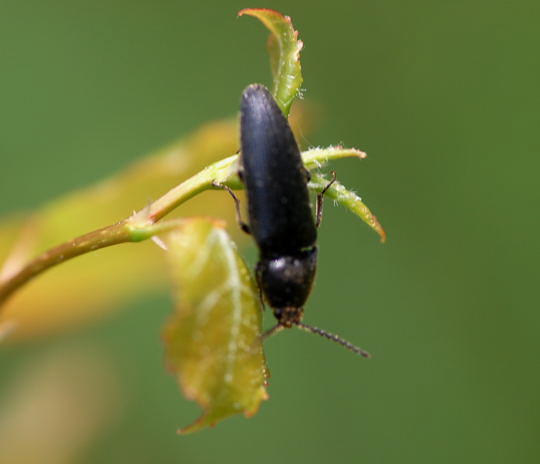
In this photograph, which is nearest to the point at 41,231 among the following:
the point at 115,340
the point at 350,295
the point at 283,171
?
the point at 283,171

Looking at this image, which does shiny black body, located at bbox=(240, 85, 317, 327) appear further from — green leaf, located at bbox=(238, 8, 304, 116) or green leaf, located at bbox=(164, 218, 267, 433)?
green leaf, located at bbox=(164, 218, 267, 433)

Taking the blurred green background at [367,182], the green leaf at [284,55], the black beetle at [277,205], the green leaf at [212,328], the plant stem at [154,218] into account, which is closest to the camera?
the green leaf at [212,328]

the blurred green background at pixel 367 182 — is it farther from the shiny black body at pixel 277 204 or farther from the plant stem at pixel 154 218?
the plant stem at pixel 154 218

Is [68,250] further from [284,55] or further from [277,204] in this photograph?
[284,55]

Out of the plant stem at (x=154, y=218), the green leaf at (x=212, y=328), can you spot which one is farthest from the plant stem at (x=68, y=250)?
the green leaf at (x=212, y=328)

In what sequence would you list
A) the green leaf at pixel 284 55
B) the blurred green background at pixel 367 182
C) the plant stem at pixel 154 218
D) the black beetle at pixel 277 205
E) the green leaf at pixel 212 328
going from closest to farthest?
the green leaf at pixel 212 328, the plant stem at pixel 154 218, the green leaf at pixel 284 55, the black beetle at pixel 277 205, the blurred green background at pixel 367 182

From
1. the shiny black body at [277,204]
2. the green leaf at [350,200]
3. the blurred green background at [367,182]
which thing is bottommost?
the green leaf at [350,200]

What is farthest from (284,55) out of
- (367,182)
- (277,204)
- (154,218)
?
(367,182)

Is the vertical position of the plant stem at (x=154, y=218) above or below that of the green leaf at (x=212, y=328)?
above
